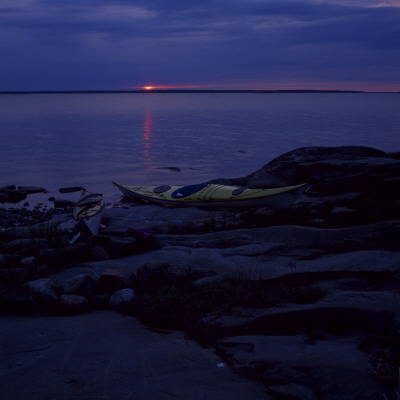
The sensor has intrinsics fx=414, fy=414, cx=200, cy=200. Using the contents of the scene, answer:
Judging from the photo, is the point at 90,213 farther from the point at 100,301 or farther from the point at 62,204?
the point at 100,301

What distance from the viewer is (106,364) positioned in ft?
14.7

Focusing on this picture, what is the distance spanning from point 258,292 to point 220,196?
931cm

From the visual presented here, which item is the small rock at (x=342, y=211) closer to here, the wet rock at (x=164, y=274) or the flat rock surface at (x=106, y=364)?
the wet rock at (x=164, y=274)

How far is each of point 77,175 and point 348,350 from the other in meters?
26.6

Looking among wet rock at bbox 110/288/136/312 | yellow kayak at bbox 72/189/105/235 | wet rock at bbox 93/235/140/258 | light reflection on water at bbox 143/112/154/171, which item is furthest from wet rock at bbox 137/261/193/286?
light reflection on water at bbox 143/112/154/171

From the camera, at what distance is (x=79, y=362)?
4.54 m

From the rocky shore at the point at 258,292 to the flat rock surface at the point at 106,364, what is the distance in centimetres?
20

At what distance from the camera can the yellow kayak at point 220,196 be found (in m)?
14.1

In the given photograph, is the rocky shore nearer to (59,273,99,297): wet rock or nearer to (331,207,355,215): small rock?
(59,273,99,297): wet rock

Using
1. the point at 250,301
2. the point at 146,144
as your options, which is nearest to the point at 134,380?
the point at 250,301

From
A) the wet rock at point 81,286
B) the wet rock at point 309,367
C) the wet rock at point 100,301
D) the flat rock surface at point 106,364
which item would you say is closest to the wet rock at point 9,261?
the wet rock at point 81,286

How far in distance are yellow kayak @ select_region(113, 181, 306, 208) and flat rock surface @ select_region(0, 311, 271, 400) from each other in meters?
9.32

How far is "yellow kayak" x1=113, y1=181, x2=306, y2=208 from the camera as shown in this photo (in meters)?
14.1

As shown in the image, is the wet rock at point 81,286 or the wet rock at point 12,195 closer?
the wet rock at point 81,286
